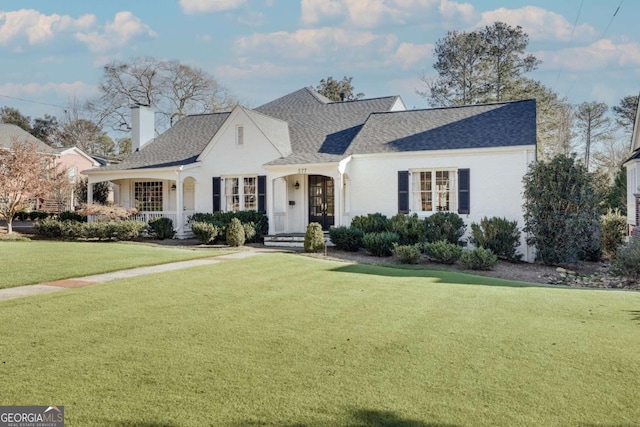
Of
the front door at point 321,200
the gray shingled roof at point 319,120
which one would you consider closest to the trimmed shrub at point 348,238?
the front door at point 321,200

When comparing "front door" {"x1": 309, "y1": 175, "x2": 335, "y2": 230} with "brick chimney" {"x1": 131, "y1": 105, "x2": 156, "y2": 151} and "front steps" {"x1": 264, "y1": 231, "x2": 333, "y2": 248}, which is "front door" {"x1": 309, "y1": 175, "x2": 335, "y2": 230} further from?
"brick chimney" {"x1": 131, "y1": 105, "x2": 156, "y2": 151}

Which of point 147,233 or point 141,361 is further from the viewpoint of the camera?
point 147,233

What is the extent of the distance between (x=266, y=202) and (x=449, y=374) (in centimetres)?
1620

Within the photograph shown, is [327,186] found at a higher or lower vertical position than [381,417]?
higher

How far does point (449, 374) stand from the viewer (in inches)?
161

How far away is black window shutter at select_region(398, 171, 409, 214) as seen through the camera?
698 inches

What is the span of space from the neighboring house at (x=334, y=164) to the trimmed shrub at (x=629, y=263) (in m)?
4.19

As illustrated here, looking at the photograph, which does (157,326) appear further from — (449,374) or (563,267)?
(563,267)

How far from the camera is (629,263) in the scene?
11.9 meters

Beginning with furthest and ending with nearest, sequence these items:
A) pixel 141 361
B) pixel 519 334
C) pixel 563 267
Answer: pixel 563 267 → pixel 519 334 → pixel 141 361

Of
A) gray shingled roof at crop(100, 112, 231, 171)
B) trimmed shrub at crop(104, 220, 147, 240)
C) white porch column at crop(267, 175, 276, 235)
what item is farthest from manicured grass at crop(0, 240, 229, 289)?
gray shingled roof at crop(100, 112, 231, 171)

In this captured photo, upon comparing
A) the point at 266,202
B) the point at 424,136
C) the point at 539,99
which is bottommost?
the point at 266,202

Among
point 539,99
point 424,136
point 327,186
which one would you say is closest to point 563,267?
point 424,136

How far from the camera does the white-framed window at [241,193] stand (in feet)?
67.1
